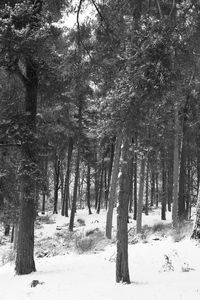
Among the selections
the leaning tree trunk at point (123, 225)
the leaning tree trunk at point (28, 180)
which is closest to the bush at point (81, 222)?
the leaning tree trunk at point (28, 180)

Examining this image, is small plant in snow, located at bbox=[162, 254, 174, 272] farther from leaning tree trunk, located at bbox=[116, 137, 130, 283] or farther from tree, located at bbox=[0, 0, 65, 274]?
tree, located at bbox=[0, 0, 65, 274]

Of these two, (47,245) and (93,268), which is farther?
(47,245)

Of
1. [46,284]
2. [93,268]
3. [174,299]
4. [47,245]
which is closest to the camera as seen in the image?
[174,299]

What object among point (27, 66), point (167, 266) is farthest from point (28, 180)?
point (167, 266)

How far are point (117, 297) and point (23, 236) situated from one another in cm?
534

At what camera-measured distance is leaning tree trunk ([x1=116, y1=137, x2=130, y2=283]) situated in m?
8.92

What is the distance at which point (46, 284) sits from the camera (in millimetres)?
9875

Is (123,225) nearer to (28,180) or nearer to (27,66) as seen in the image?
(28,180)

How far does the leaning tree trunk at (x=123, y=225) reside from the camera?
892 centimetres

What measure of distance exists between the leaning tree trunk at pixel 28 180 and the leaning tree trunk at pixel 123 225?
363 centimetres

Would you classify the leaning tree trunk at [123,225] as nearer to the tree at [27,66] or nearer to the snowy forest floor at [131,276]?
the snowy forest floor at [131,276]

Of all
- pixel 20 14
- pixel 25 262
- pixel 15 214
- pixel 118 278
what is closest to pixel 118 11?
pixel 20 14

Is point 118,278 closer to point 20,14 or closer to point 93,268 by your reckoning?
point 93,268

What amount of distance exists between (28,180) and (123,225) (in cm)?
413
